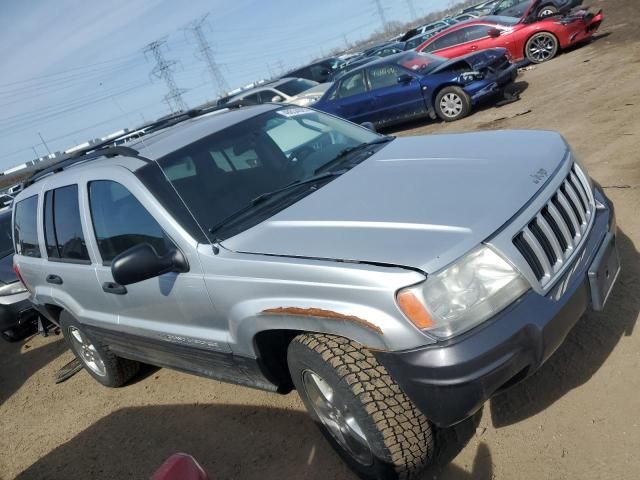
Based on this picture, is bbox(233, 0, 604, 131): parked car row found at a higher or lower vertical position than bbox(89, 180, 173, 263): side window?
lower

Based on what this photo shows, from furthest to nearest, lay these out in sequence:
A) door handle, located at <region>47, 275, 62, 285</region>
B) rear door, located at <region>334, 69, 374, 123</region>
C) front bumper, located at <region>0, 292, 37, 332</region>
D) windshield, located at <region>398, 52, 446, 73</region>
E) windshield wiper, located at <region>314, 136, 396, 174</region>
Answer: rear door, located at <region>334, 69, 374, 123</region>, windshield, located at <region>398, 52, 446, 73</region>, front bumper, located at <region>0, 292, 37, 332</region>, door handle, located at <region>47, 275, 62, 285</region>, windshield wiper, located at <region>314, 136, 396, 174</region>

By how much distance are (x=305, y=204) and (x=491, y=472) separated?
161 centimetres

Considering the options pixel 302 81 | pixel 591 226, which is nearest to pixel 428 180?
pixel 591 226

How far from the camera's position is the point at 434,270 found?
2090mm

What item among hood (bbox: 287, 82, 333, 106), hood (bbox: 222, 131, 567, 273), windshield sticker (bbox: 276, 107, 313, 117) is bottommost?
hood (bbox: 287, 82, 333, 106)

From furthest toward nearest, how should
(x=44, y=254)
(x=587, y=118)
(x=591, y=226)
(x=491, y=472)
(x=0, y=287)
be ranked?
(x=587, y=118) < (x=0, y=287) < (x=44, y=254) < (x=591, y=226) < (x=491, y=472)

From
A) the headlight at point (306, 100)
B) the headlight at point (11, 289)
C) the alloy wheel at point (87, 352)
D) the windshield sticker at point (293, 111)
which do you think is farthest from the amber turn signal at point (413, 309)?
the headlight at point (306, 100)

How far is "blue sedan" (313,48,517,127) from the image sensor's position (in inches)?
384

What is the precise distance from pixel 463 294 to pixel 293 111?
2350 millimetres

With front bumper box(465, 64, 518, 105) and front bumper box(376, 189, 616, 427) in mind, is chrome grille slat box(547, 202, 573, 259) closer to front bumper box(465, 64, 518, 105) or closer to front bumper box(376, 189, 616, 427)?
front bumper box(376, 189, 616, 427)

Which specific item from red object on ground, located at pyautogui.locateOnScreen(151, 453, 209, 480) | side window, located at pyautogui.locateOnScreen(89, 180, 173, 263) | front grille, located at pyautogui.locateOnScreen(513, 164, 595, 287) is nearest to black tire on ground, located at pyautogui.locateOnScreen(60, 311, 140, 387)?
side window, located at pyautogui.locateOnScreen(89, 180, 173, 263)

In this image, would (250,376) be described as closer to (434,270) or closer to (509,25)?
(434,270)

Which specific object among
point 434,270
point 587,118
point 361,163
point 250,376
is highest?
point 361,163

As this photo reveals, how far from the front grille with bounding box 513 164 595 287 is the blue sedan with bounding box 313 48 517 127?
7.43m
